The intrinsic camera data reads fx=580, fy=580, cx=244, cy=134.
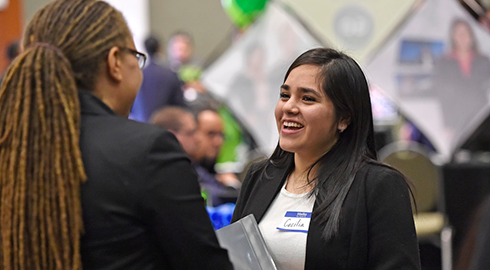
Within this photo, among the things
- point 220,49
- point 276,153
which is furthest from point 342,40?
point 276,153

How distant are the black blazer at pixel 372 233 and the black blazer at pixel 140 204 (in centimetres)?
49

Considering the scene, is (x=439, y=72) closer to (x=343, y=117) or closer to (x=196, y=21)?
(x=343, y=117)

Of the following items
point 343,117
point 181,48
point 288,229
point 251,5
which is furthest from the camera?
point 181,48

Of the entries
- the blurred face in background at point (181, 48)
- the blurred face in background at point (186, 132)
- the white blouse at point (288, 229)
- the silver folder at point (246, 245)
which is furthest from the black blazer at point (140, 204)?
the blurred face in background at point (181, 48)

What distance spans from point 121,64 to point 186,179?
1.14ft

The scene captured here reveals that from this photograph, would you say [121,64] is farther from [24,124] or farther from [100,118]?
[24,124]

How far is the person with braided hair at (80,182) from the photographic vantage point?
1241 millimetres

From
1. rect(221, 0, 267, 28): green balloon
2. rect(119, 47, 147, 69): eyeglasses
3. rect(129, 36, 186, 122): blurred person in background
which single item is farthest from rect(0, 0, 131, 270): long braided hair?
rect(129, 36, 186, 122): blurred person in background

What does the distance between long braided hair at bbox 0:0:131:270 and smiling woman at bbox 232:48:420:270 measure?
736 millimetres

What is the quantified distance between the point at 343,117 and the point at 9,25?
792 cm

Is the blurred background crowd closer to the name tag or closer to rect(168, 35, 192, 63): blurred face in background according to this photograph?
the name tag

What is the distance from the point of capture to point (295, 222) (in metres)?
1.78

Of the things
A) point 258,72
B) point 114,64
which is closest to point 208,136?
point 258,72

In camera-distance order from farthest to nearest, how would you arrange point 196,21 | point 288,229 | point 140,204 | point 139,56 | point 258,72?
point 196,21
point 258,72
point 288,229
point 139,56
point 140,204
